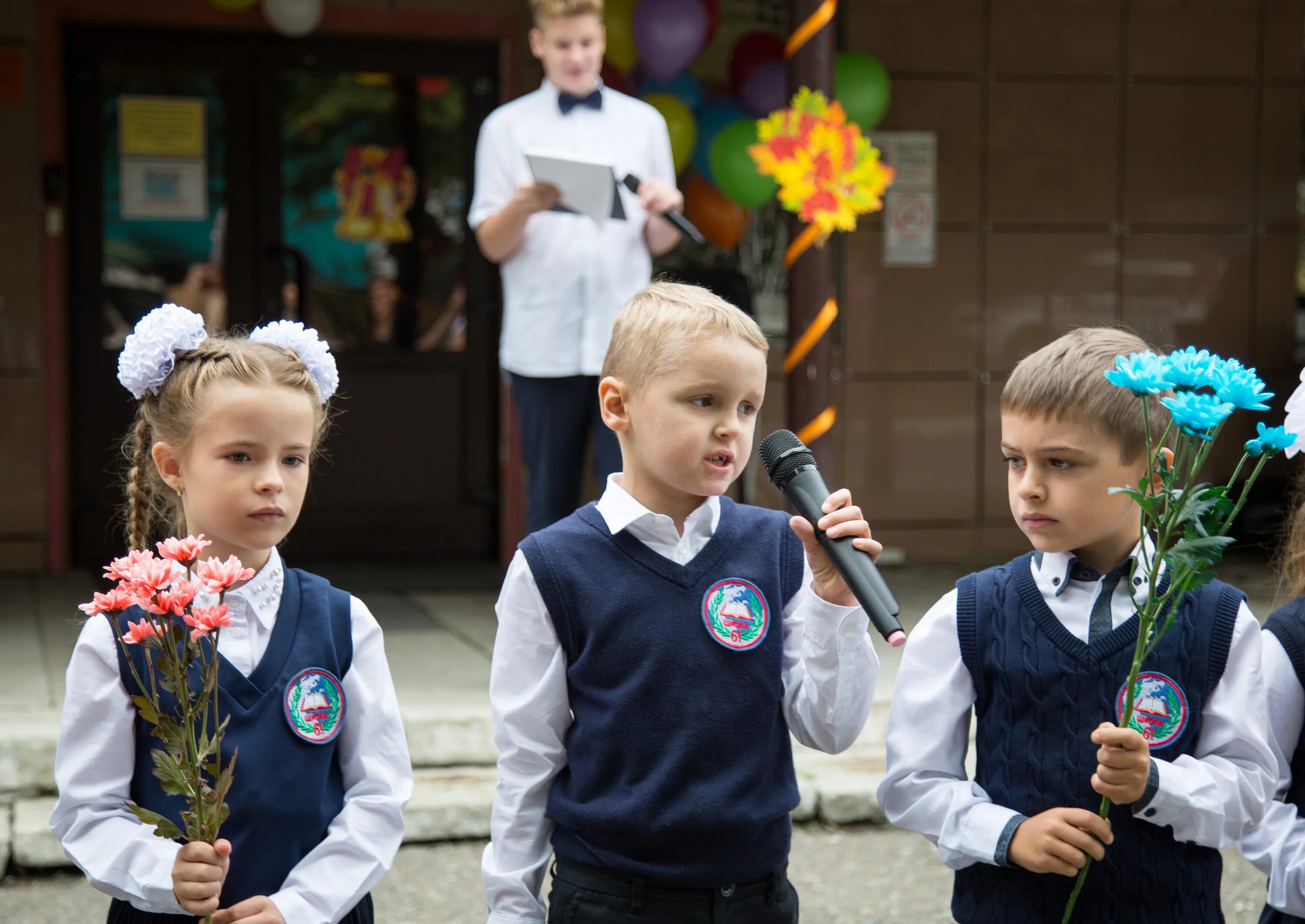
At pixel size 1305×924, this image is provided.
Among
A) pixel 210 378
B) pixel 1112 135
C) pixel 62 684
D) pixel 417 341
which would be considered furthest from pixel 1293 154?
pixel 210 378

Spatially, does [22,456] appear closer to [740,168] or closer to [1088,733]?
[740,168]

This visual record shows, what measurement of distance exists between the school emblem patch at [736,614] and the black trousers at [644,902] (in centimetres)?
33

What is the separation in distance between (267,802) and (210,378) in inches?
22.5

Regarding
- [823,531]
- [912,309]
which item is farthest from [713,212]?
[823,531]

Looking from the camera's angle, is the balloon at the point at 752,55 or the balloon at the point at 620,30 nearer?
the balloon at the point at 620,30

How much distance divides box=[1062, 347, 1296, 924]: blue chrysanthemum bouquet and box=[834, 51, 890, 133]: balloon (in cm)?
472

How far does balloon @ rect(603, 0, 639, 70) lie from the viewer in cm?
579

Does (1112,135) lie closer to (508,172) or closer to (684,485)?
(508,172)

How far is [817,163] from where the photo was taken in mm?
4969

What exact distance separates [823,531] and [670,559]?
0.32 m

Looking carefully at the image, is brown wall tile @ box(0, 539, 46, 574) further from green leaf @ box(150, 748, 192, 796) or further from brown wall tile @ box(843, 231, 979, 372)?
green leaf @ box(150, 748, 192, 796)

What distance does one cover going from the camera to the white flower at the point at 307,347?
83.3 inches

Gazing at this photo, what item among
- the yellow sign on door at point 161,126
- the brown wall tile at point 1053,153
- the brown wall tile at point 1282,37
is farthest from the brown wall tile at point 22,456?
the brown wall tile at point 1282,37

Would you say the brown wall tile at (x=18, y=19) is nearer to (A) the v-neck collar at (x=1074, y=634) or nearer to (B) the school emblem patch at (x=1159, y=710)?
(A) the v-neck collar at (x=1074, y=634)
